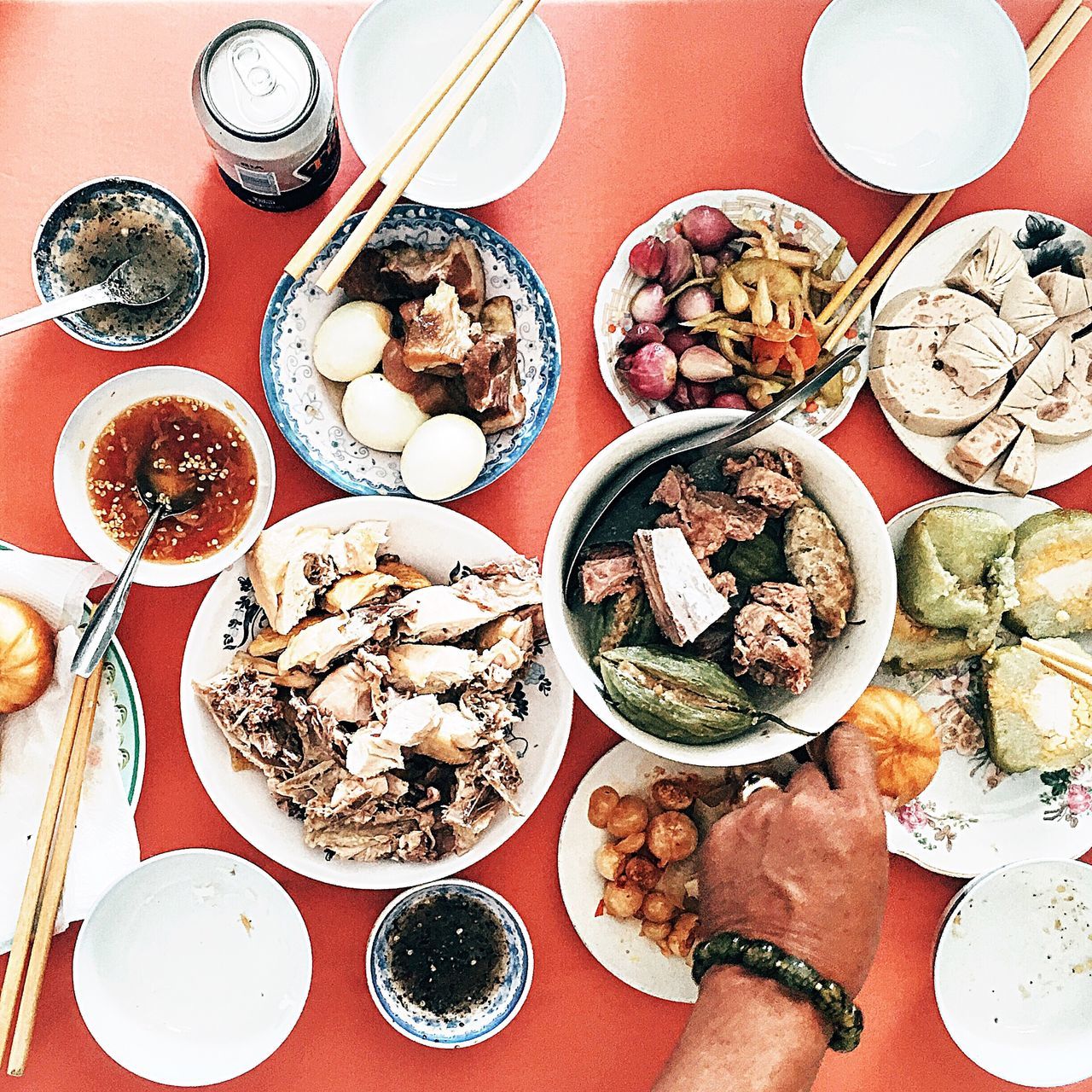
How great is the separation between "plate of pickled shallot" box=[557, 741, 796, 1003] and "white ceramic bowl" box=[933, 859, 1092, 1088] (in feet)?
1.34

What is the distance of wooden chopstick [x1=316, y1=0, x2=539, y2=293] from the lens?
4.41ft

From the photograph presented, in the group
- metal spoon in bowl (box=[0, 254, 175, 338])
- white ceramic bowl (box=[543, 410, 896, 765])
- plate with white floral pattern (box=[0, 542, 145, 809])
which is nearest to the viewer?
white ceramic bowl (box=[543, 410, 896, 765])

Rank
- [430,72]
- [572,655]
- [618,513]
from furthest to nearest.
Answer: [430,72] → [618,513] → [572,655]

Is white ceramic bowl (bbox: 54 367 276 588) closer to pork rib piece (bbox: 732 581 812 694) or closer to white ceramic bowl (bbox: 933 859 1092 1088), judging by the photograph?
pork rib piece (bbox: 732 581 812 694)

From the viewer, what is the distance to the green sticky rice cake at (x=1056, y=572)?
62.1 inches

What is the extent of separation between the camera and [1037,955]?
1.66 m

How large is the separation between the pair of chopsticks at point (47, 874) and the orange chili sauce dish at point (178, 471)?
212 millimetres

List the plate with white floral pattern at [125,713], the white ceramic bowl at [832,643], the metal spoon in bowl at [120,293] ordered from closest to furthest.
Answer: the white ceramic bowl at [832,643], the metal spoon in bowl at [120,293], the plate with white floral pattern at [125,713]

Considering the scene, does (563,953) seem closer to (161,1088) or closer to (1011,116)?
(161,1088)

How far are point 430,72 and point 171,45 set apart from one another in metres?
0.42

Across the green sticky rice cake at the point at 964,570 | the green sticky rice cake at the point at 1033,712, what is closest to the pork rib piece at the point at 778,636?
the green sticky rice cake at the point at 964,570

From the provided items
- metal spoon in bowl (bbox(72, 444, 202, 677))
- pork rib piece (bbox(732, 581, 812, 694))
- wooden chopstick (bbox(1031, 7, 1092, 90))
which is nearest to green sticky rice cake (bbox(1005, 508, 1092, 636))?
pork rib piece (bbox(732, 581, 812, 694))

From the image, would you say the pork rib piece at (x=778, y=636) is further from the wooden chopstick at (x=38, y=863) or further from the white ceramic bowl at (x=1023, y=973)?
the wooden chopstick at (x=38, y=863)

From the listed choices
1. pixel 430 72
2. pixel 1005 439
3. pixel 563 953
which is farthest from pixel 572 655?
pixel 430 72
